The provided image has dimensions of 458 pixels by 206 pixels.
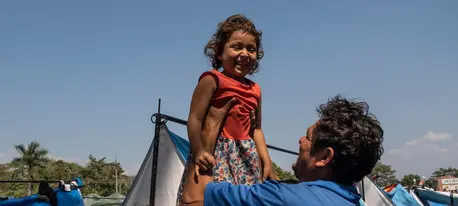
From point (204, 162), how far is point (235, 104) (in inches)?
15.5

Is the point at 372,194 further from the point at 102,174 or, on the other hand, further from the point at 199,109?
the point at 102,174

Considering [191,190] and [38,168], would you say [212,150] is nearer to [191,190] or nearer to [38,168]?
[191,190]

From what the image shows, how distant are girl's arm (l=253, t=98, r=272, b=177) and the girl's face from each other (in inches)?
10.4

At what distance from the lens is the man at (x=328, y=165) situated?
1.54m

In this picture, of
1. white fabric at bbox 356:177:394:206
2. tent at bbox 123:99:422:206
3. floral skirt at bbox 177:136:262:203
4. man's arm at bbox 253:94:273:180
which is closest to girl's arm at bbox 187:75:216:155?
floral skirt at bbox 177:136:262:203

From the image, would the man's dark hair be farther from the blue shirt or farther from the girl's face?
the girl's face

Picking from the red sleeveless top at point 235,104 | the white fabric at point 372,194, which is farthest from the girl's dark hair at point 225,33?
the white fabric at point 372,194

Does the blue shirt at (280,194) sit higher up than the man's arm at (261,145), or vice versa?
the man's arm at (261,145)

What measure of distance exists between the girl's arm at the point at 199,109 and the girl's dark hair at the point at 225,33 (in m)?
0.29

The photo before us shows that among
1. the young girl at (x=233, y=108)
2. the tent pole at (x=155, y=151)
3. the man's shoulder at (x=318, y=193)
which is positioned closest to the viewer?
the man's shoulder at (x=318, y=193)

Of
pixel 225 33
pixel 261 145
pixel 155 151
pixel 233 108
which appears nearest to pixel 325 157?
pixel 233 108

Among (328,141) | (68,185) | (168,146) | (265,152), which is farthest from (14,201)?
(328,141)

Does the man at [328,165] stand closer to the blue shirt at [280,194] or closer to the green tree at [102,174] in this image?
the blue shirt at [280,194]

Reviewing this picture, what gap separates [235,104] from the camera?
220 cm
